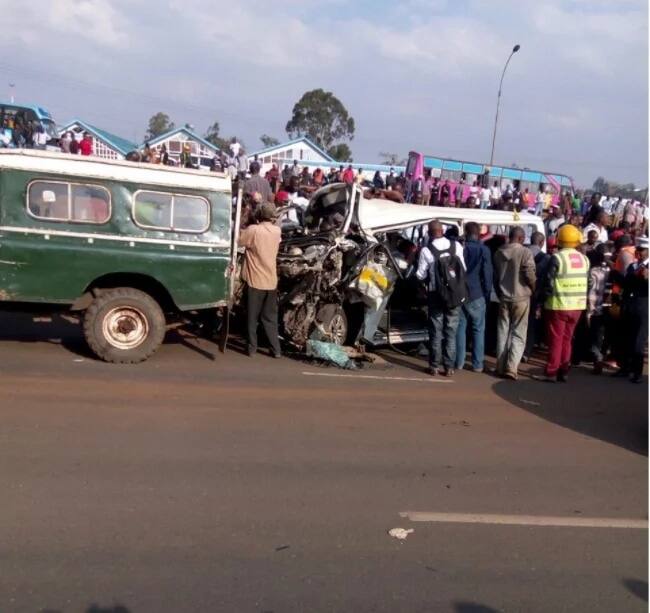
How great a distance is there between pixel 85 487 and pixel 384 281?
5.30 m

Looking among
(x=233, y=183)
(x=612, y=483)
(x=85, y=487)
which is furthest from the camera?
(x=233, y=183)

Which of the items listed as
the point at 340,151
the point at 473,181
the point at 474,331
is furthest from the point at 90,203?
the point at 340,151

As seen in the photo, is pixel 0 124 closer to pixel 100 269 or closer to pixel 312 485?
pixel 100 269

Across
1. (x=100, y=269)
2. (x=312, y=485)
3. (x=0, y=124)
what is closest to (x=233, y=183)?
(x=100, y=269)

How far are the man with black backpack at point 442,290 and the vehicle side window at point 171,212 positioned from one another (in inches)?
107

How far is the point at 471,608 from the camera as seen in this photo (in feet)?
12.5

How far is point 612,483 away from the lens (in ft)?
19.1

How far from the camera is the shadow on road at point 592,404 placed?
7.27 m

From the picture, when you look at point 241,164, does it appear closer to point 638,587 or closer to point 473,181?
point 473,181

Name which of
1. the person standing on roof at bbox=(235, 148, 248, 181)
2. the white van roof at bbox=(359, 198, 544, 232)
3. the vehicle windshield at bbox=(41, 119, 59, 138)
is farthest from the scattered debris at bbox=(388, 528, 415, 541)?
the vehicle windshield at bbox=(41, 119, 59, 138)

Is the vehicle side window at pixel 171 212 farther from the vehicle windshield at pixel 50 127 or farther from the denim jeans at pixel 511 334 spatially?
the vehicle windshield at pixel 50 127

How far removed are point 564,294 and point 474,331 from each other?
121 cm

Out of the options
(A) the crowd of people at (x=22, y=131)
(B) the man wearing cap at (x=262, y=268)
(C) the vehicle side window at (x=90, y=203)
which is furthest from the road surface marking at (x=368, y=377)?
(A) the crowd of people at (x=22, y=131)

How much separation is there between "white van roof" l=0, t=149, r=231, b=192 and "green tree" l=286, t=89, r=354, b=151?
212 ft
